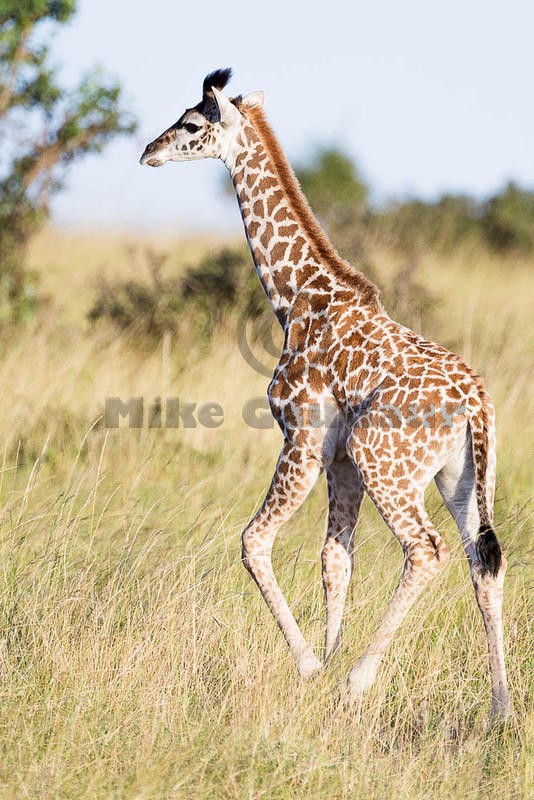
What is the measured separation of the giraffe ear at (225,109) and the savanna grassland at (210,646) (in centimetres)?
211

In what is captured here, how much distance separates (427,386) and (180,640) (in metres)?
1.74

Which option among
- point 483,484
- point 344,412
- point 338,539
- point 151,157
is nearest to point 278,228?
point 151,157

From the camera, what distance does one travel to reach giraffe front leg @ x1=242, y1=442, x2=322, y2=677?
192 inches

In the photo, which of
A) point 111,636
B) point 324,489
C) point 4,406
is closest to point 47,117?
point 4,406

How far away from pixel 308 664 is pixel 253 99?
10.2ft

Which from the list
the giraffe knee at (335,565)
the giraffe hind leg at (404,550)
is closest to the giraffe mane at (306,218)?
the giraffe hind leg at (404,550)

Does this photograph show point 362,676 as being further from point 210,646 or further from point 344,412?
point 344,412

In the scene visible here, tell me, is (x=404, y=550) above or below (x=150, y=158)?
below

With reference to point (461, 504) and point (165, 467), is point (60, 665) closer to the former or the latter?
point (461, 504)

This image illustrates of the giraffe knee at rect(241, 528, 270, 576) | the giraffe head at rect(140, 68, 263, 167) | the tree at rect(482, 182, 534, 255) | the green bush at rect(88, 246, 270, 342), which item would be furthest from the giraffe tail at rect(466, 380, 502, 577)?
the tree at rect(482, 182, 534, 255)

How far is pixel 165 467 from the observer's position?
777 cm

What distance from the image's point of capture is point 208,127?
5.54 metres

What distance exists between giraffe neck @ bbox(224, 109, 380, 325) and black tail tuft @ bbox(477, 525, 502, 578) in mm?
1321

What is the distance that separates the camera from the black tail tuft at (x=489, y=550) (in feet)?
14.9
